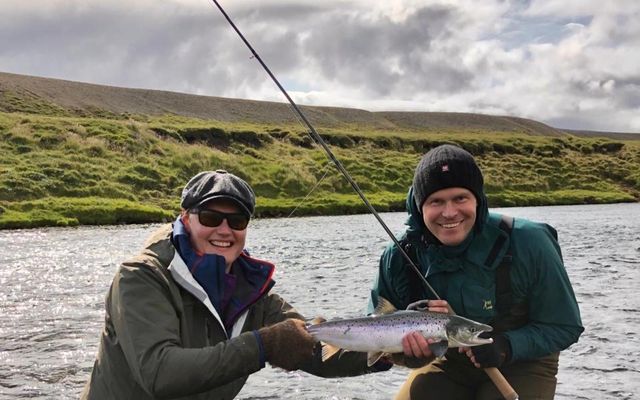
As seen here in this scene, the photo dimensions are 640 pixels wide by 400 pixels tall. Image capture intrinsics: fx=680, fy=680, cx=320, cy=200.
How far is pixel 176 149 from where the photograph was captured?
5453 cm

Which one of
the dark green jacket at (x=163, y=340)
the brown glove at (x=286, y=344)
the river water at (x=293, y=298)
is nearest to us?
the dark green jacket at (x=163, y=340)

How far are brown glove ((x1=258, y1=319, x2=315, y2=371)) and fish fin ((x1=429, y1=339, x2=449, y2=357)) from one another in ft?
3.03

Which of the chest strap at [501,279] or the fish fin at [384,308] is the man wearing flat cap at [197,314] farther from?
the chest strap at [501,279]

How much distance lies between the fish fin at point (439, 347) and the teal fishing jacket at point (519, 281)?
0.47 m

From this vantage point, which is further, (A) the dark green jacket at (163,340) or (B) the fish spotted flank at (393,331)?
(B) the fish spotted flank at (393,331)

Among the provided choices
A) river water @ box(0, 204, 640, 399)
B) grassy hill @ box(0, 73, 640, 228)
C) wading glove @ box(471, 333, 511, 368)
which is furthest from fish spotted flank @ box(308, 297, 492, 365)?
grassy hill @ box(0, 73, 640, 228)

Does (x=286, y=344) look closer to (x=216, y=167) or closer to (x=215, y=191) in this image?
(x=215, y=191)

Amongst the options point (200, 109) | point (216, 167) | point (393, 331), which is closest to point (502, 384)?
point (393, 331)

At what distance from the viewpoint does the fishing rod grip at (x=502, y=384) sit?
191 inches

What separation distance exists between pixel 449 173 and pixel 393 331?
124 cm

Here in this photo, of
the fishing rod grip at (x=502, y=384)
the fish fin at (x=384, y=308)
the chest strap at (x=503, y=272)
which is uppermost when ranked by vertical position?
the chest strap at (x=503, y=272)

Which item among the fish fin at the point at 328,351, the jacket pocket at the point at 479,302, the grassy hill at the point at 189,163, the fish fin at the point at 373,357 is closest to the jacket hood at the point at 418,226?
the jacket pocket at the point at 479,302

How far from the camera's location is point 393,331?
4898mm

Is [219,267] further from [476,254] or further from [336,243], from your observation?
[336,243]
